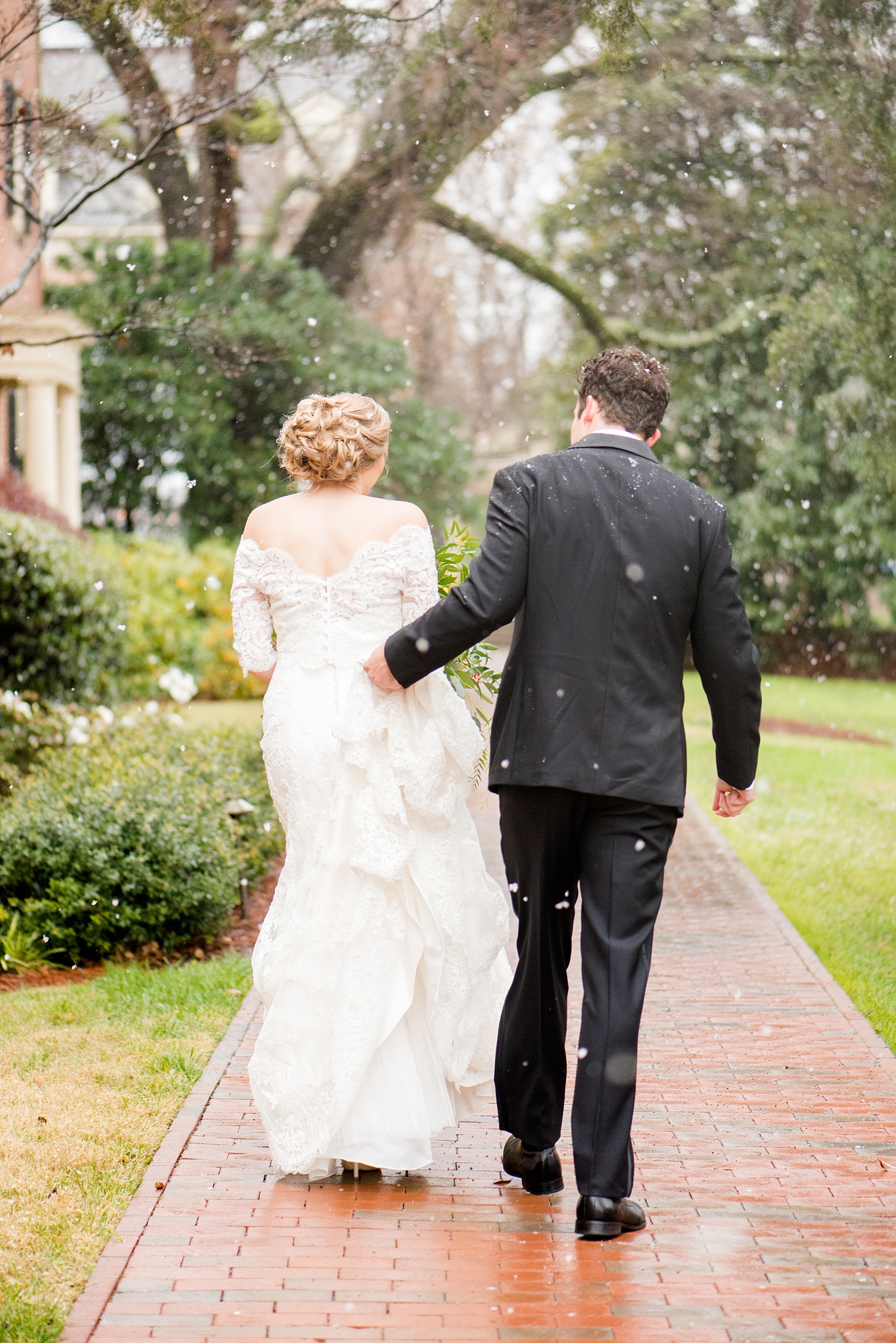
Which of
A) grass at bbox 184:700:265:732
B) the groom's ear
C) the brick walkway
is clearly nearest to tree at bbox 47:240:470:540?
grass at bbox 184:700:265:732

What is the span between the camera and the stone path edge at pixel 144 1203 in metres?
2.92

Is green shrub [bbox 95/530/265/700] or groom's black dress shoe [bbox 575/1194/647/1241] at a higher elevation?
groom's black dress shoe [bbox 575/1194/647/1241]

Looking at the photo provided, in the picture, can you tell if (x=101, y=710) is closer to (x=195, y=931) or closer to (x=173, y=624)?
(x=195, y=931)

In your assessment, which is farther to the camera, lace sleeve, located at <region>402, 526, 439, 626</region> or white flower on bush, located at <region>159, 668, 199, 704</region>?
white flower on bush, located at <region>159, 668, 199, 704</region>

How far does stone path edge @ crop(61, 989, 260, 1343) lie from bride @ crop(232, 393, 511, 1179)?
35 cm

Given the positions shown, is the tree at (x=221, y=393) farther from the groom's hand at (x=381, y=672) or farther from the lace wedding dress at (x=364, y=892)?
the groom's hand at (x=381, y=672)

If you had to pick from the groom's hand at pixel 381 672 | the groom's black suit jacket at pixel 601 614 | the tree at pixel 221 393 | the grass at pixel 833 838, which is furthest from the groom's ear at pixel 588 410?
the tree at pixel 221 393

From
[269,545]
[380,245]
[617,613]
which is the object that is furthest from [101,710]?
[380,245]

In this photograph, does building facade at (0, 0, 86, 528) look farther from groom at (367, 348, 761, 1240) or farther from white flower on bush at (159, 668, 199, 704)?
groom at (367, 348, 761, 1240)

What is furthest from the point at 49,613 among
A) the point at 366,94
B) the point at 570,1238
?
the point at 570,1238

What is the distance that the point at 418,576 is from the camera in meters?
3.75

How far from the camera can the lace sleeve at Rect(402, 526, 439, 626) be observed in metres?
3.74

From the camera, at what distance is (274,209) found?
18734 mm

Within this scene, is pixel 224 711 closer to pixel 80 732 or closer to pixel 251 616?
pixel 80 732
